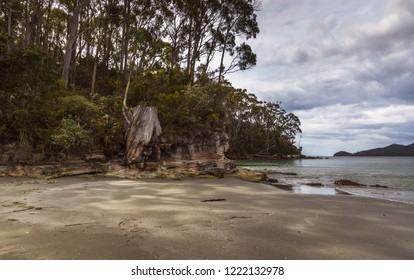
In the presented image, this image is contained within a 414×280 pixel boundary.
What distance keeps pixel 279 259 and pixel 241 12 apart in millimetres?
31018

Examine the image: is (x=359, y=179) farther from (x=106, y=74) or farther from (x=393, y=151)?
(x=393, y=151)

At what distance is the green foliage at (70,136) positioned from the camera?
46.9 feet

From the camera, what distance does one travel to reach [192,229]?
5309 millimetres

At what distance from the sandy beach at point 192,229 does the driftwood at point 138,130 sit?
8046 millimetres

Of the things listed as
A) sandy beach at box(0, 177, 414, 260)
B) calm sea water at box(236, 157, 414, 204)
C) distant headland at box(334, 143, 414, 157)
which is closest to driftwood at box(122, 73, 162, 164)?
sandy beach at box(0, 177, 414, 260)

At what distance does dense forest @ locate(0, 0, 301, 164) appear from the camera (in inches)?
568

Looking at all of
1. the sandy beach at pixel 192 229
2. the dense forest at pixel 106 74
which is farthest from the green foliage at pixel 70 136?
the sandy beach at pixel 192 229

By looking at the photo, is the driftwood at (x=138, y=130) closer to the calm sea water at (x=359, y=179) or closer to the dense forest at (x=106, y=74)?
the dense forest at (x=106, y=74)

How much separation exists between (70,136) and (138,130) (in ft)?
12.5

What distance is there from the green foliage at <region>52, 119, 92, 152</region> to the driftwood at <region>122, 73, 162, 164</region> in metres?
2.30

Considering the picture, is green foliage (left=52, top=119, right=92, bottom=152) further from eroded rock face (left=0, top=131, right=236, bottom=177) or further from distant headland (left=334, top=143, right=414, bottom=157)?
distant headland (left=334, top=143, right=414, bottom=157)

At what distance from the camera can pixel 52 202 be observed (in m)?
7.63

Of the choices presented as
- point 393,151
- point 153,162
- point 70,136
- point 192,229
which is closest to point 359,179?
point 153,162
